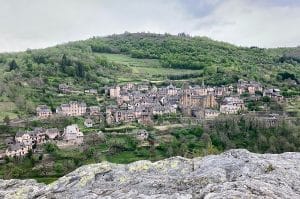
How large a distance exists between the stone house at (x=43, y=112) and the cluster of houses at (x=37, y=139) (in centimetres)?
1329

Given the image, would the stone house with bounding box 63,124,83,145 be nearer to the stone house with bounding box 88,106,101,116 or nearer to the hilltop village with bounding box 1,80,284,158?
the hilltop village with bounding box 1,80,284,158

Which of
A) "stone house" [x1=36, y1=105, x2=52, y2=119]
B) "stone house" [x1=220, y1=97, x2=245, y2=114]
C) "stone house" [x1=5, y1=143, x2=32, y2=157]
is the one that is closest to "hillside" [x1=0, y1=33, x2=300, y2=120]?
"stone house" [x1=36, y1=105, x2=52, y2=119]

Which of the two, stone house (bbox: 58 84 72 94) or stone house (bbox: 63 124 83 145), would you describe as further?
stone house (bbox: 58 84 72 94)

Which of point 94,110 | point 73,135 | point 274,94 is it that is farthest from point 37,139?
point 274,94

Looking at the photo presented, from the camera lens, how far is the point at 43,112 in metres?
115

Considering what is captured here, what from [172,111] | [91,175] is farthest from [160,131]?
[91,175]

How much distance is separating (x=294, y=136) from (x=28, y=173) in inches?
1776

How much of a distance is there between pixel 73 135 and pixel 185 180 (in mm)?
85896

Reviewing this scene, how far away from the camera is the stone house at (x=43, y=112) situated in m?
114

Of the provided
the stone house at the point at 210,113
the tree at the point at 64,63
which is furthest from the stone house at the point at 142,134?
the tree at the point at 64,63

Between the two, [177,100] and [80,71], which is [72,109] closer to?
[177,100]

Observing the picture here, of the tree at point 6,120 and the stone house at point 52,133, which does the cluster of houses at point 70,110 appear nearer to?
the tree at point 6,120

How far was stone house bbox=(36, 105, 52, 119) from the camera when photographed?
4481 inches

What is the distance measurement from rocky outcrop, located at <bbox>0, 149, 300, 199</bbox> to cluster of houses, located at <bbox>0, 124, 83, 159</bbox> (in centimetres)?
7923
